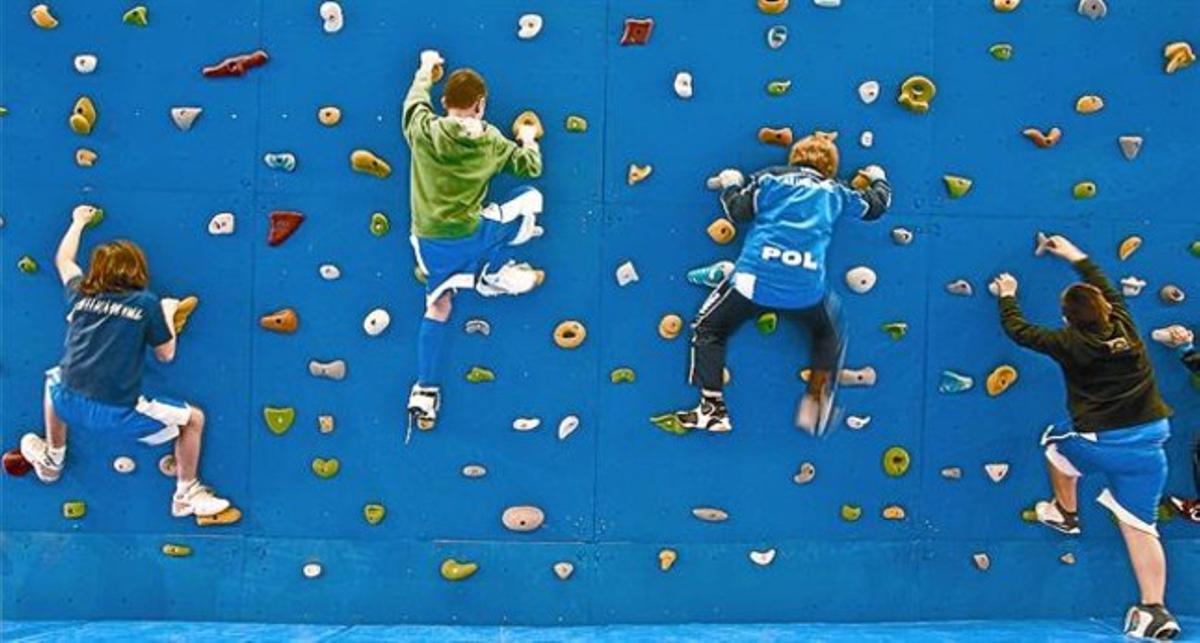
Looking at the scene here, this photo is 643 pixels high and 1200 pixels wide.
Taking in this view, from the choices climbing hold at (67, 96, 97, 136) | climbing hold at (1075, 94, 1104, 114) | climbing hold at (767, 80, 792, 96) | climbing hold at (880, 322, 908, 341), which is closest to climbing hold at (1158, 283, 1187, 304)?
climbing hold at (1075, 94, 1104, 114)

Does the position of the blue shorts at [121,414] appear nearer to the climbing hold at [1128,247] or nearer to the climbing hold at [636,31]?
the climbing hold at [636,31]

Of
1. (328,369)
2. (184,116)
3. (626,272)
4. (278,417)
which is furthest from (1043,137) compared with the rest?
(184,116)

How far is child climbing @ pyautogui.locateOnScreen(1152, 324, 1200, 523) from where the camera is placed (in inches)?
175

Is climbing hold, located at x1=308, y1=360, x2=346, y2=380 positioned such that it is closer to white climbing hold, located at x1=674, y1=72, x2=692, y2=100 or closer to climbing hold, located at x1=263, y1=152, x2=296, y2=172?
climbing hold, located at x1=263, y1=152, x2=296, y2=172

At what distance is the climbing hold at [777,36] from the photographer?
4.36m

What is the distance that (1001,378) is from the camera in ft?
14.6

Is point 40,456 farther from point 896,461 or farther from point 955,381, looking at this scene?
point 955,381

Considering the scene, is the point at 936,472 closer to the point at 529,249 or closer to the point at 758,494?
the point at 758,494

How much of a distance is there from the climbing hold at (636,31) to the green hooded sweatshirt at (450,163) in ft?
2.00

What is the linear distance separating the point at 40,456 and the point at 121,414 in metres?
0.45

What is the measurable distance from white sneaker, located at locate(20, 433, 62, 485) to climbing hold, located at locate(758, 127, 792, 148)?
310cm

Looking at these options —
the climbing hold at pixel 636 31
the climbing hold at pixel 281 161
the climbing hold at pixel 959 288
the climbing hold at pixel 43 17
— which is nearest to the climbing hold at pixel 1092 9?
the climbing hold at pixel 959 288

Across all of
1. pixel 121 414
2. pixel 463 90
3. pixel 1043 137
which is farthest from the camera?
pixel 1043 137

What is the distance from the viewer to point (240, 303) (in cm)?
432
